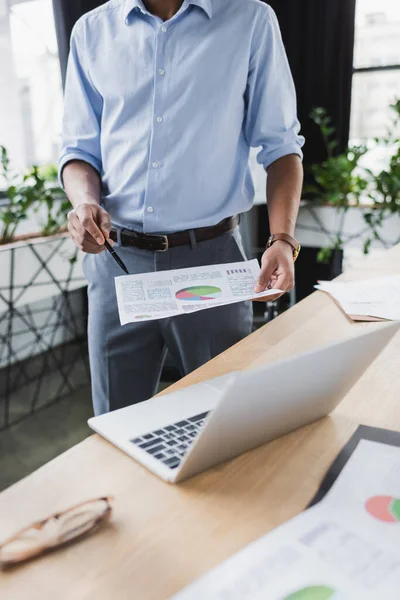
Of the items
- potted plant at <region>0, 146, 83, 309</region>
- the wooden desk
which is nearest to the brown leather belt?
the wooden desk

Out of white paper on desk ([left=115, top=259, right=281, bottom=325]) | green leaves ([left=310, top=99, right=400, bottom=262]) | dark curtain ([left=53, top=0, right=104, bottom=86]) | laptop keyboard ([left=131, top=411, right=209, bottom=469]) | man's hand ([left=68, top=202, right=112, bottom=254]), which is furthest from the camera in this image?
green leaves ([left=310, top=99, right=400, bottom=262])

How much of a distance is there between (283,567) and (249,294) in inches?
24.0

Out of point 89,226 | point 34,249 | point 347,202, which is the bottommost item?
point 34,249

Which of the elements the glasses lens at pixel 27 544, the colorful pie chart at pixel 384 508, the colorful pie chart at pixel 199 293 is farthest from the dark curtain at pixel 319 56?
the glasses lens at pixel 27 544

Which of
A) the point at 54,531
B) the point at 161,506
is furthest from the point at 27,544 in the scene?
the point at 161,506

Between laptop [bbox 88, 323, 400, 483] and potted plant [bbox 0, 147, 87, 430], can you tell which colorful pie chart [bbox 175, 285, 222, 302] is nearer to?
laptop [bbox 88, 323, 400, 483]

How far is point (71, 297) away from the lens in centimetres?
326

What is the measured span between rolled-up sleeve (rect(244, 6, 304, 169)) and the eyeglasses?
1004 millimetres

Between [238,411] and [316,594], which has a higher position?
[238,411]

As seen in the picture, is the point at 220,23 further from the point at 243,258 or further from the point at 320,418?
the point at 320,418

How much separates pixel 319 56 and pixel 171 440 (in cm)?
338

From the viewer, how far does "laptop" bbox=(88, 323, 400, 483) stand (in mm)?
557

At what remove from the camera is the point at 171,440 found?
2.33 ft

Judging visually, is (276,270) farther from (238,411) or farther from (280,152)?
(238,411)
